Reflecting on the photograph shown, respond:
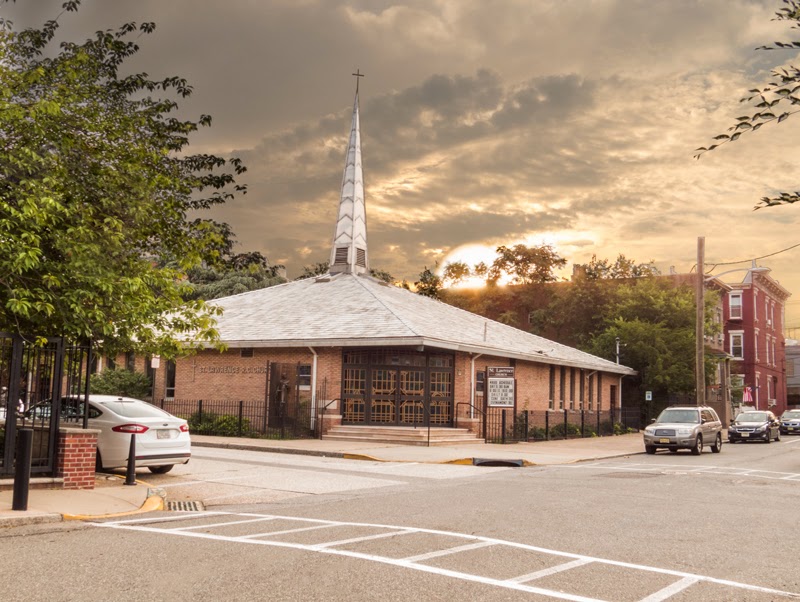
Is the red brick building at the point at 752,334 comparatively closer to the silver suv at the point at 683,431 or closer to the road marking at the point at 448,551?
the silver suv at the point at 683,431

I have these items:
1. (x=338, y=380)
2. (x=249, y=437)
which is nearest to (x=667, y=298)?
(x=338, y=380)

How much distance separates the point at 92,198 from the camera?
14.2m

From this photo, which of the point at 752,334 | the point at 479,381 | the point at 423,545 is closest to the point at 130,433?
the point at 423,545

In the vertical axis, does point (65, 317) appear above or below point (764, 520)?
above

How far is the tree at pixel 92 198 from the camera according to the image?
12328 millimetres

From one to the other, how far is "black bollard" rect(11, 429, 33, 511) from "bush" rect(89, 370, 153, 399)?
23792 millimetres

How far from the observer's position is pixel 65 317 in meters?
12.8

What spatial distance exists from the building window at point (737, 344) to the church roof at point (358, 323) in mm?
32814

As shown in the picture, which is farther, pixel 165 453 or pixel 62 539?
pixel 165 453

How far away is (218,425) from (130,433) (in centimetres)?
1339

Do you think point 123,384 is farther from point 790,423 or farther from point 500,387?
point 790,423

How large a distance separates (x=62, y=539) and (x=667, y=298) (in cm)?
4389

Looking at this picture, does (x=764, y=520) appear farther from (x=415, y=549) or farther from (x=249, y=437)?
(x=249, y=437)

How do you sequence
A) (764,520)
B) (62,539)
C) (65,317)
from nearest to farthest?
(62,539)
(764,520)
(65,317)
